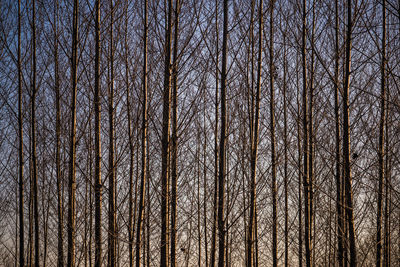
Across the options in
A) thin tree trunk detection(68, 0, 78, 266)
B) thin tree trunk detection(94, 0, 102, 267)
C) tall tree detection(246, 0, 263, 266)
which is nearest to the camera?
thin tree trunk detection(68, 0, 78, 266)

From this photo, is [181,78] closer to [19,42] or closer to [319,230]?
[19,42]

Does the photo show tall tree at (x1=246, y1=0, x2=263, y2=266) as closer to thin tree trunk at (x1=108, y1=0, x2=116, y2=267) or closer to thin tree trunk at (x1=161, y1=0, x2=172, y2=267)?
thin tree trunk at (x1=161, y1=0, x2=172, y2=267)

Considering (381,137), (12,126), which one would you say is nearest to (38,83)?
(12,126)

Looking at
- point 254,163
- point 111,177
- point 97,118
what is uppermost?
point 97,118

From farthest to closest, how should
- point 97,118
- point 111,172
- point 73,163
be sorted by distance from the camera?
1. point 111,172
2. point 97,118
3. point 73,163

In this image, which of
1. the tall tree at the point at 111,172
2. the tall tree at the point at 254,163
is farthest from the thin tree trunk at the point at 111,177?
the tall tree at the point at 254,163

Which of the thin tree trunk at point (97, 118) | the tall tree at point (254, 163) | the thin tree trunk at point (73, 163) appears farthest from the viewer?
the tall tree at point (254, 163)

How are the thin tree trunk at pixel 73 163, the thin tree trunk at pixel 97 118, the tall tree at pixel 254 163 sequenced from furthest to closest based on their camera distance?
the tall tree at pixel 254 163
the thin tree trunk at pixel 97 118
the thin tree trunk at pixel 73 163

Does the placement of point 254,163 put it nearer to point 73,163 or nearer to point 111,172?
point 111,172

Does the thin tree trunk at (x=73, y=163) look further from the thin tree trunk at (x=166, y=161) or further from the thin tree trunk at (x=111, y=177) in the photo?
the thin tree trunk at (x=166, y=161)

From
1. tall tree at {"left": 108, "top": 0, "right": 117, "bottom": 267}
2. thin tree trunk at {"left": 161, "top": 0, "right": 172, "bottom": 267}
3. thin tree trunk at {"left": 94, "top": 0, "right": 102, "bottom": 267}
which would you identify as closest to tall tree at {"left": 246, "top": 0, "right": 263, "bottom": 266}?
thin tree trunk at {"left": 161, "top": 0, "right": 172, "bottom": 267}

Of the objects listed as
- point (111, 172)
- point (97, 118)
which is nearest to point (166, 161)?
point (111, 172)

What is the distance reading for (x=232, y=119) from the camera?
19.7 feet

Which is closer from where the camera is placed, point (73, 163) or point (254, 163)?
point (73, 163)
